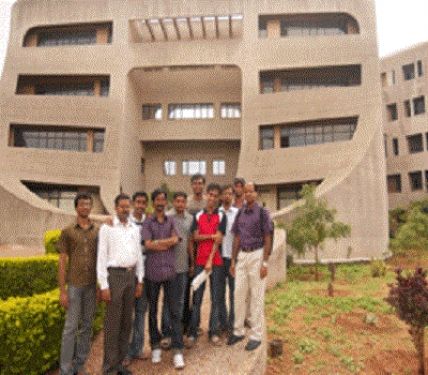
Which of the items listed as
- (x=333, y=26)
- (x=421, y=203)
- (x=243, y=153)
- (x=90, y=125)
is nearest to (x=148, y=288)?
(x=243, y=153)

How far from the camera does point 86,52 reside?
2580 centimetres

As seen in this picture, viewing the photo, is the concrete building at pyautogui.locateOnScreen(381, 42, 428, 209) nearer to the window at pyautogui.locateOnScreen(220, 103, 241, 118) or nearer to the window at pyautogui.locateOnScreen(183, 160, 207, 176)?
the window at pyautogui.locateOnScreen(220, 103, 241, 118)

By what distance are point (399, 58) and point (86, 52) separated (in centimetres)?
2740

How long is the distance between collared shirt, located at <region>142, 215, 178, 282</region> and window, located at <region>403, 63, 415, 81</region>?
35.5 metres

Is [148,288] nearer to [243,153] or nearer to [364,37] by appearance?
[243,153]

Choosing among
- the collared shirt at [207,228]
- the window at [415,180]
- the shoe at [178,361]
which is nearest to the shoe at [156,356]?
the shoe at [178,361]

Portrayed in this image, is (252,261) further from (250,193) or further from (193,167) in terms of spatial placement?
(193,167)

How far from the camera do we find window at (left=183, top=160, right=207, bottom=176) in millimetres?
28953

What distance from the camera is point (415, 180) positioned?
32.1m

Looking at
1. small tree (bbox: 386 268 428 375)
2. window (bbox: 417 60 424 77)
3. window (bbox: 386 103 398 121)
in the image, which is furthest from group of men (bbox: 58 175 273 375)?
window (bbox: 386 103 398 121)

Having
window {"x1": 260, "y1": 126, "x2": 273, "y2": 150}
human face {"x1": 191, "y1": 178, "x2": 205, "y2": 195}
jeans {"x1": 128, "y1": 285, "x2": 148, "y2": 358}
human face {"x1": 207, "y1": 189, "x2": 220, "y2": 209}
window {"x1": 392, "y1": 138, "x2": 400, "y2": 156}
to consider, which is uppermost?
window {"x1": 392, "y1": 138, "x2": 400, "y2": 156}

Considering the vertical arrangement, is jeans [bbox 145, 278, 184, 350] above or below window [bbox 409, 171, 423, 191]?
below

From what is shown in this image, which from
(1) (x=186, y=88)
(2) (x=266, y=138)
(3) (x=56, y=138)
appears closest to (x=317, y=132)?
(2) (x=266, y=138)

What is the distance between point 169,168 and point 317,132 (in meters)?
11.7
